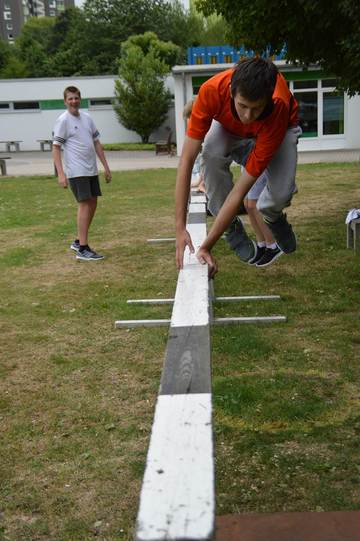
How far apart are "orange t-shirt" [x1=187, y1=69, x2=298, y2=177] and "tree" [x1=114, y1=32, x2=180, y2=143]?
34.1 metres

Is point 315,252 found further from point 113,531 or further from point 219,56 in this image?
point 219,56

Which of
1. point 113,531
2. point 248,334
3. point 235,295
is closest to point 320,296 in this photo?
point 235,295

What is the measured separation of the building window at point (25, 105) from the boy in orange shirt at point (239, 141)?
1466 inches

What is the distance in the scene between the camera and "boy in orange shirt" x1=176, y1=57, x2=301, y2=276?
321cm

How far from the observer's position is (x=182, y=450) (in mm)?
1709

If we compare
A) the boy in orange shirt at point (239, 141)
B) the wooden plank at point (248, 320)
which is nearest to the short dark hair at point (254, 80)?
the boy in orange shirt at point (239, 141)

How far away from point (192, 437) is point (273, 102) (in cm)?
230

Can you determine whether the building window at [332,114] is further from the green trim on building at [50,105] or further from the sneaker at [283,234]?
the sneaker at [283,234]

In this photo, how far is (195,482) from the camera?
1.56 m

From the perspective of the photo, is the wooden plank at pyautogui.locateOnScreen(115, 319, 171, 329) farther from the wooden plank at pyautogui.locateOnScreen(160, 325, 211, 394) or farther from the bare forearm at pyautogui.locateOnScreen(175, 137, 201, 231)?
the wooden plank at pyautogui.locateOnScreen(160, 325, 211, 394)

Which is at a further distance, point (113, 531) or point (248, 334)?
point (248, 334)

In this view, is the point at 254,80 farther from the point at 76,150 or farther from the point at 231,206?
the point at 76,150

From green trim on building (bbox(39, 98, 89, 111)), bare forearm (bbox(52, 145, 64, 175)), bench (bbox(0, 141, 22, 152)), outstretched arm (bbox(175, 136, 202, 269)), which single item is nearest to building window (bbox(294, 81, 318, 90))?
green trim on building (bbox(39, 98, 89, 111))

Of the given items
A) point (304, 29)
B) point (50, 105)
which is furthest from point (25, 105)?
point (304, 29)
